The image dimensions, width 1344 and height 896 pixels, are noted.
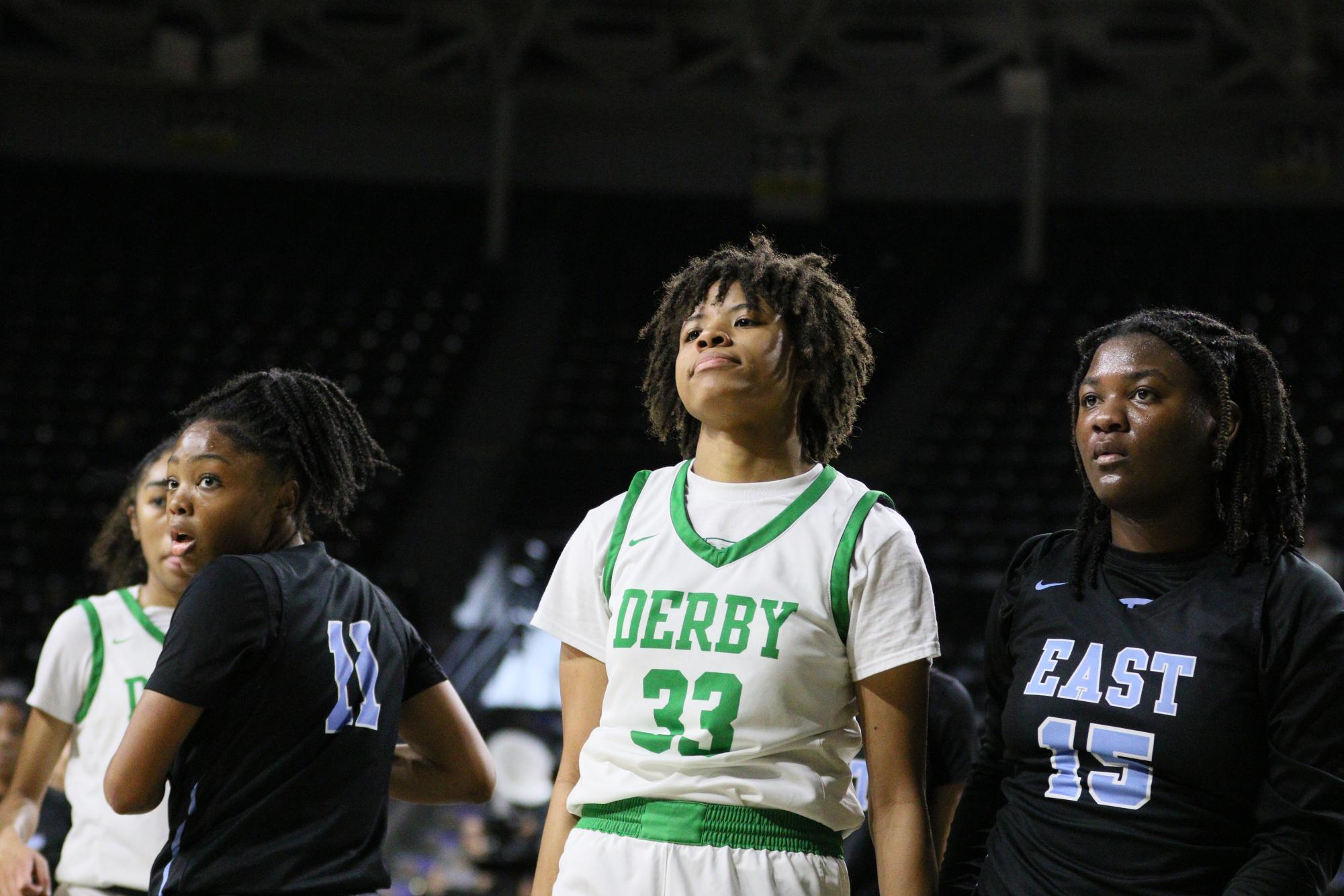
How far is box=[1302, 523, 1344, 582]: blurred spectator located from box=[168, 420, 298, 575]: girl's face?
236 inches

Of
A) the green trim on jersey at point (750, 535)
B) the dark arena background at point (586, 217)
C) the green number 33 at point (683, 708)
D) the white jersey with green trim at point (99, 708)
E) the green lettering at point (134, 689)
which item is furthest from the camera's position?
the dark arena background at point (586, 217)

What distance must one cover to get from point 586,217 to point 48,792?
430 inches

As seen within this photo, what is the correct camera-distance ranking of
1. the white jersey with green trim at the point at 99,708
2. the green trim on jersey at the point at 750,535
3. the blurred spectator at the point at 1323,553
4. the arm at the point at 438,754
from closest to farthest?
the green trim on jersey at the point at 750,535
the arm at the point at 438,754
the white jersey with green trim at the point at 99,708
the blurred spectator at the point at 1323,553

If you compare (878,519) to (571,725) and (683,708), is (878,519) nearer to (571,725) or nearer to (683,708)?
(683,708)

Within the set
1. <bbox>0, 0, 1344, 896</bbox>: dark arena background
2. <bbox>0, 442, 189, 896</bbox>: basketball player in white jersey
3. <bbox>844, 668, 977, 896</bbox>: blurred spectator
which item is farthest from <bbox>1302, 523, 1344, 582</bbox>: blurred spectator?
<bbox>0, 442, 189, 896</bbox>: basketball player in white jersey

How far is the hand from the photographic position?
2865 millimetres

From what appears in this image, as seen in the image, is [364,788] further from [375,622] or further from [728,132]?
[728,132]

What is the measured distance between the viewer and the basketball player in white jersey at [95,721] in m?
2.86

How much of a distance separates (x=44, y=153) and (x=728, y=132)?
22.4 ft

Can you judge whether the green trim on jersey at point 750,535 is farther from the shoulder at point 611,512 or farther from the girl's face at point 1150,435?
the girl's face at point 1150,435

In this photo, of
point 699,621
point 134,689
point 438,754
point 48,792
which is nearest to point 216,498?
point 438,754

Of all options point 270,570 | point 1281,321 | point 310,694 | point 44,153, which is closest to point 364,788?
point 310,694

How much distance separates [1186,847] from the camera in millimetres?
2039

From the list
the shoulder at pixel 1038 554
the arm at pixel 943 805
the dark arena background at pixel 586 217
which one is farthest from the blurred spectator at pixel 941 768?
the dark arena background at pixel 586 217
